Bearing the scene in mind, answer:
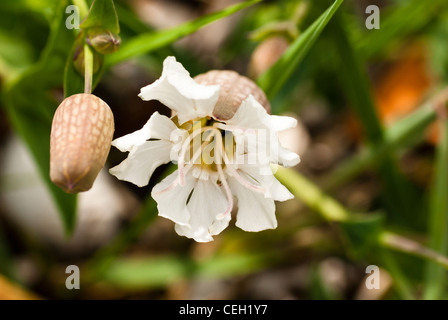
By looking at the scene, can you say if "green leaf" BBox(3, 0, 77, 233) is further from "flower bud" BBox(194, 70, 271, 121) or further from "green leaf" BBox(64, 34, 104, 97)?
"flower bud" BBox(194, 70, 271, 121)

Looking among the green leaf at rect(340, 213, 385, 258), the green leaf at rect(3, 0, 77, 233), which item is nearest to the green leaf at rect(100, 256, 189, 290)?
the green leaf at rect(3, 0, 77, 233)

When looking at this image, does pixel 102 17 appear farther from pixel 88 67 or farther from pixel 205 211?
pixel 205 211

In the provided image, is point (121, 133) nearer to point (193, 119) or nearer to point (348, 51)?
point (348, 51)

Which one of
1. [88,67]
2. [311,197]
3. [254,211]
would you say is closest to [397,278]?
[311,197]
